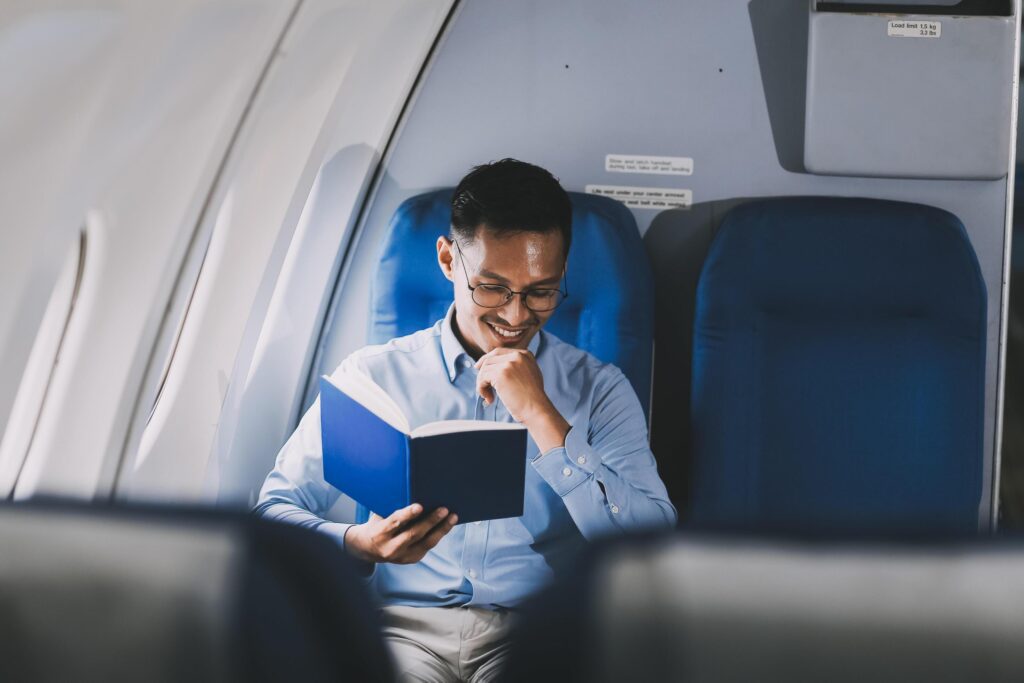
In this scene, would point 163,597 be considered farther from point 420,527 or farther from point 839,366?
point 839,366

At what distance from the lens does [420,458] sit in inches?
64.6

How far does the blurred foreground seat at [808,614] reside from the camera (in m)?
0.67

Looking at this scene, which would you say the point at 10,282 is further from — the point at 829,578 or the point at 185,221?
the point at 829,578

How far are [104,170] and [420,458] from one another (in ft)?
2.44

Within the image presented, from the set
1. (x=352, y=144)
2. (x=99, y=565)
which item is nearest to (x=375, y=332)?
(x=352, y=144)

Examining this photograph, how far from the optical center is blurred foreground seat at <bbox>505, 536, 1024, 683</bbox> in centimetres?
67

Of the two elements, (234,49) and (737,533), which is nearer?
(737,533)

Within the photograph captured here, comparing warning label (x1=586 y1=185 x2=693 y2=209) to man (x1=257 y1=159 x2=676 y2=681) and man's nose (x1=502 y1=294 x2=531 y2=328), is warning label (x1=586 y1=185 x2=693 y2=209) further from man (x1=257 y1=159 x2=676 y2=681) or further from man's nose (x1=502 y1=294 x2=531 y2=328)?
man's nose (x1=502 y1=294 x2=531 y2=328)

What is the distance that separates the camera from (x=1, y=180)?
1.47m

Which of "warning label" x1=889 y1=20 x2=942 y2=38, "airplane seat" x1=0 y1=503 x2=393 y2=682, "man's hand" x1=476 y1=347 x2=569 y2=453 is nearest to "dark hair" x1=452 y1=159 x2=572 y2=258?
"man's hand" x1=476 y1=347 x2=569 y2=453

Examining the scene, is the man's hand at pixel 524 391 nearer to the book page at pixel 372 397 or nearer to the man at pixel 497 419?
the man at pixel 497 419

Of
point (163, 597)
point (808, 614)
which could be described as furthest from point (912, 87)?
point (163, 597)

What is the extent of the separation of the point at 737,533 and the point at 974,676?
19 cm

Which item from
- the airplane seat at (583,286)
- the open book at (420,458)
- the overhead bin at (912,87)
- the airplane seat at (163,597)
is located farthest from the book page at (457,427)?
the overhead bin at (912,87)
